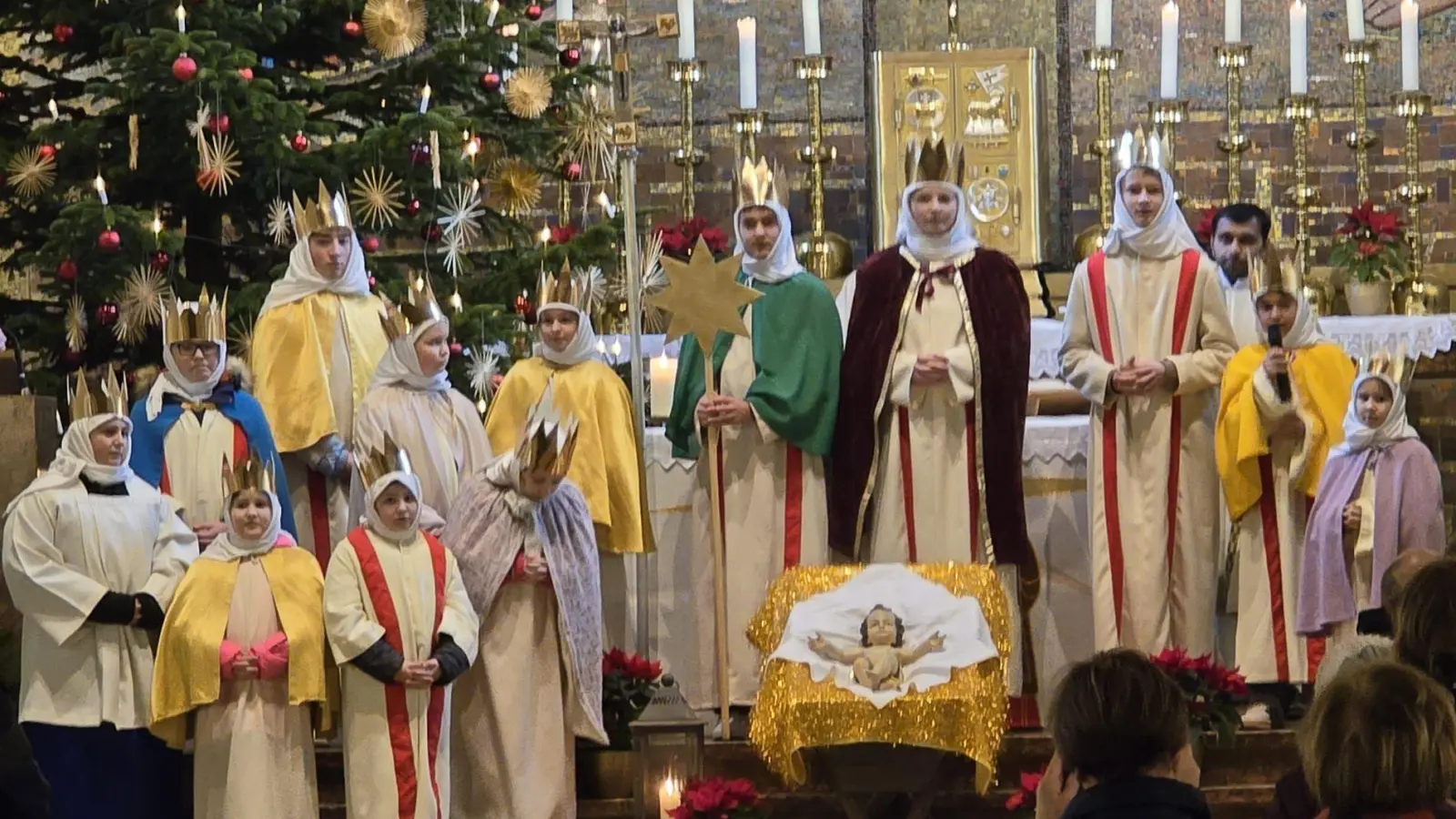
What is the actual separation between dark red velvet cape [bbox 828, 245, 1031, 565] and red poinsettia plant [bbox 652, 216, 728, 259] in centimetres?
162

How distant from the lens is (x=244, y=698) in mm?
7504

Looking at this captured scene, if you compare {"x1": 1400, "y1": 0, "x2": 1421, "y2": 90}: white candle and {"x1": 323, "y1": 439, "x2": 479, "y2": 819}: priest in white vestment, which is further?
{"x1": 1400, "y1": 0, "x2": 1421, "y2": 90}: white candle

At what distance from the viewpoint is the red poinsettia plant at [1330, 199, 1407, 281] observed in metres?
10.0

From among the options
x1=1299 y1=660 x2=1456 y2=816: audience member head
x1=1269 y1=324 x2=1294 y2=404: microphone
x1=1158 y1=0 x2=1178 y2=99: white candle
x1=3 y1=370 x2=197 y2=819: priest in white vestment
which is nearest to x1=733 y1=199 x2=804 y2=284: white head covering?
x1=1269 y1=324 x2=1294 y2=404: microphone

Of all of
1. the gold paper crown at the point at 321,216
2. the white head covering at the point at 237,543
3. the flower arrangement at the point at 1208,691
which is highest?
the gold paper crown at the point at 321,216

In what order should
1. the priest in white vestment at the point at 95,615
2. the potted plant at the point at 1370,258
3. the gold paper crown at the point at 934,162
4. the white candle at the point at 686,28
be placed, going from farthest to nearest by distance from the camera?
1. the potted plant at the point at 1370,258
2. the white candle at the point at 686,28
3. the gold paper crown at the point at 934,162
4. the priest in white vestment at the point at 95,615

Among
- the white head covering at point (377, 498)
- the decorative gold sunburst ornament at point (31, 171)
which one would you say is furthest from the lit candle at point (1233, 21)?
the decorative gold sunburst ornament at point (31, 171)

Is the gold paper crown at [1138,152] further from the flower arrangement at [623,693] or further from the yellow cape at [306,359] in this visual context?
the yellow cape at [306,359]

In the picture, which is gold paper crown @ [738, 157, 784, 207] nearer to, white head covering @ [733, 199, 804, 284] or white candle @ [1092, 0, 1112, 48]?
white head covering @ [733, 199, 804, 284]

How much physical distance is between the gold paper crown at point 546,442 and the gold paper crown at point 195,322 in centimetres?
115

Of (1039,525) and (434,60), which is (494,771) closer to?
(1039,525)

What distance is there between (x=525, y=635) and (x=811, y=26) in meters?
3.24

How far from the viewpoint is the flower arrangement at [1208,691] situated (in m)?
7.71

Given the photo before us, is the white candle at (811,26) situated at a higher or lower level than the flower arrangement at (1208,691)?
higher
